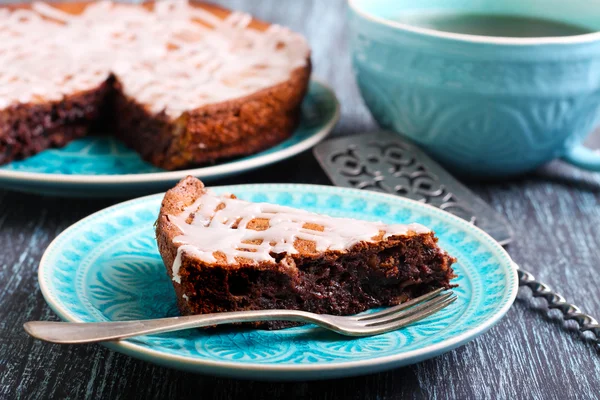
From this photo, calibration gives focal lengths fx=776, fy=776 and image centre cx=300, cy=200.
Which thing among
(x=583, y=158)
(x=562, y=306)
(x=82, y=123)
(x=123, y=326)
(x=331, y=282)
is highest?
(x=123, y=326)

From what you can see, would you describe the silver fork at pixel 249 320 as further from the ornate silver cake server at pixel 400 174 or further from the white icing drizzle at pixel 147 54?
the white icing drizzle at pixel 147 54

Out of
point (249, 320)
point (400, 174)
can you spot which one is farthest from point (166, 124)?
point (249, 320)

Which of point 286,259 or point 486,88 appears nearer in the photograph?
point 286,259

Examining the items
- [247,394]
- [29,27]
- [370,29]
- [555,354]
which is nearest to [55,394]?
[247,394]

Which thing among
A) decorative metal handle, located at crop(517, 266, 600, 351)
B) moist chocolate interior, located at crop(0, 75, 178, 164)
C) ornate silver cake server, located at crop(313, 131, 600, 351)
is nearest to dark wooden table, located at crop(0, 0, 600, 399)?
decorative metal handle, located at crop(517, 266, 600, 351)

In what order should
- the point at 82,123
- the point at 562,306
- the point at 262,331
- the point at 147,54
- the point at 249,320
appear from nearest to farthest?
the point at 249,320 < the point at 262,331 < the point at 562,306 < the point at 82,123 < the point at 147,54

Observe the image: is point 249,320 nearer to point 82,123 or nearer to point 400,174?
point 400,174

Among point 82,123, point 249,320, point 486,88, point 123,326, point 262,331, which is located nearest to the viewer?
point 123,326
